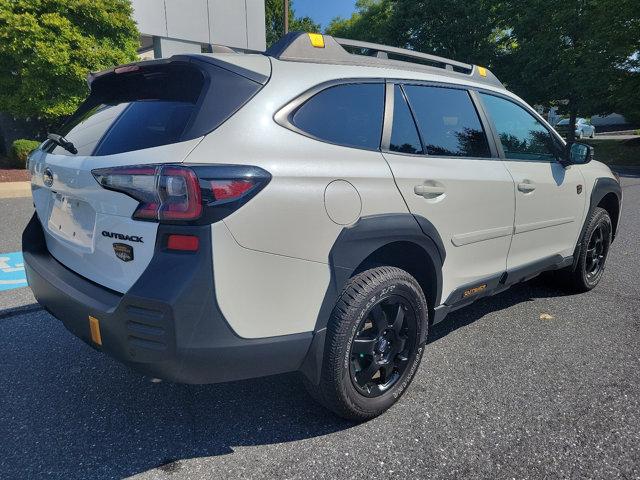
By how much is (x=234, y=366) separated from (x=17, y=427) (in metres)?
1.33

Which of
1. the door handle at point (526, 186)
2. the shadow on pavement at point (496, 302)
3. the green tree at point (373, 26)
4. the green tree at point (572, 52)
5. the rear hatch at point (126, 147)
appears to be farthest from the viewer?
the green tree at point (373, 26)

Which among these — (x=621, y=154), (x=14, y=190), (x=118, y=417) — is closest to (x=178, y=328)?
(x=118, y=417)

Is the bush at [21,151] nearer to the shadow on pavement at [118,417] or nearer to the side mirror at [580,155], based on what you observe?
the shadow on pavement at [118,417]

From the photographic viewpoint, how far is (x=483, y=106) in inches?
125

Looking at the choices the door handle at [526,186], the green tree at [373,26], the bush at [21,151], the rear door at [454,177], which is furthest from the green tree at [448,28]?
the rear door at [454,177]

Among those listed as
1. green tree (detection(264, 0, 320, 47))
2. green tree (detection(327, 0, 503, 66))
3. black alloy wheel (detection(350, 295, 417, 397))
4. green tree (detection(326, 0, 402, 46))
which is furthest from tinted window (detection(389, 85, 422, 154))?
green tree (detection(264, 0, 320, 47))

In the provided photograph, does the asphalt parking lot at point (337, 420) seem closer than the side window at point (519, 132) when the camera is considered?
Yes

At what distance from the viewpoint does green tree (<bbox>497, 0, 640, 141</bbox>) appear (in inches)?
728

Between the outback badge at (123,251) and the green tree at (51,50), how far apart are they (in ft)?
34.4

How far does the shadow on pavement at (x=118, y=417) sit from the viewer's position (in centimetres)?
216

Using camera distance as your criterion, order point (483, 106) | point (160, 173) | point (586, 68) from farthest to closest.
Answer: point (586, 68)
point (483, 106)
point (160, 173)

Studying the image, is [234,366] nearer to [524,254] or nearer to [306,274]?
[306,274]

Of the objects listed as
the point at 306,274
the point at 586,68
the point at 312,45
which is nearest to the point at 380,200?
the point at 306,274

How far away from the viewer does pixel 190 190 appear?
175cm
